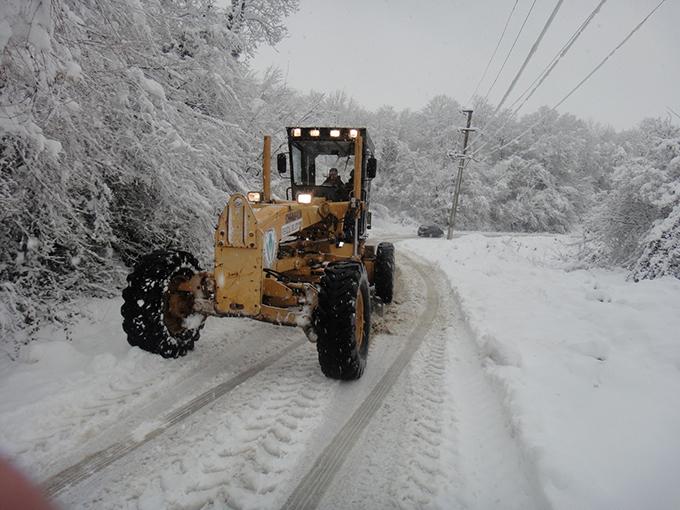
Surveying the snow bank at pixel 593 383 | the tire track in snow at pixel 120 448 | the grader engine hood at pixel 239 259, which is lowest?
the tire track in snow at pixel 120 448

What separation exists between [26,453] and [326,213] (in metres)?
4.10

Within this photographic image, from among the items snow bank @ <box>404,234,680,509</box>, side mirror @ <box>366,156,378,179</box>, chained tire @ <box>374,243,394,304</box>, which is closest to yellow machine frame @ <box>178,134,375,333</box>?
side mirror @ <box>366,156,378,179</box>

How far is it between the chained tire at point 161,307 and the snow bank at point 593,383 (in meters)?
3.31

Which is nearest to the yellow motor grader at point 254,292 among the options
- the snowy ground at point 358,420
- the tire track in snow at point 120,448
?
the snowy ground at point 358,420

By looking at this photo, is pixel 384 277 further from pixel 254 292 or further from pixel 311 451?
pixel 311 451

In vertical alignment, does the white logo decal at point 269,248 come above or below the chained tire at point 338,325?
above

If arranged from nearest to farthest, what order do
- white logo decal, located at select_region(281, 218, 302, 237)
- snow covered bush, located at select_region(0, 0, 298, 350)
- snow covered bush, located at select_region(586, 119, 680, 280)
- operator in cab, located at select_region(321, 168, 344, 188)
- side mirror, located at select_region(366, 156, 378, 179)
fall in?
1. snow covered bush, located at select_region(0, 0, 298, 350)
2. white logo decal, located at select_region(281, 218, 302, 237)
3. side mirror, located at select_region(366, 156, 378, 179)
4. operator in cab, located at select_region(321, 168, 344, 188)
5. snow covered bush, located at select_region(586, 119, 680, 280)

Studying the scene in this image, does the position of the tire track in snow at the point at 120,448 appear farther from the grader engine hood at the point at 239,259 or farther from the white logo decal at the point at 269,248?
the white logo decal at the point at 269,248

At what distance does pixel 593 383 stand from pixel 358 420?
2.21m

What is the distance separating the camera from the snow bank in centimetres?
235

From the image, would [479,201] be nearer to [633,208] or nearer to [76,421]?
[633,208]

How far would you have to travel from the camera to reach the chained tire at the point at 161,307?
4035 millimetres

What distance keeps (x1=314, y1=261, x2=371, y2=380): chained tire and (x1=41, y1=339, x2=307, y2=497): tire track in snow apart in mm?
894

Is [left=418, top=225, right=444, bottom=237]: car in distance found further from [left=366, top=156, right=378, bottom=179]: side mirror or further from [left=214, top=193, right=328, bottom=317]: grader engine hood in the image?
[left=214, top=193, right=328, bottom=317]: grader engine hood
